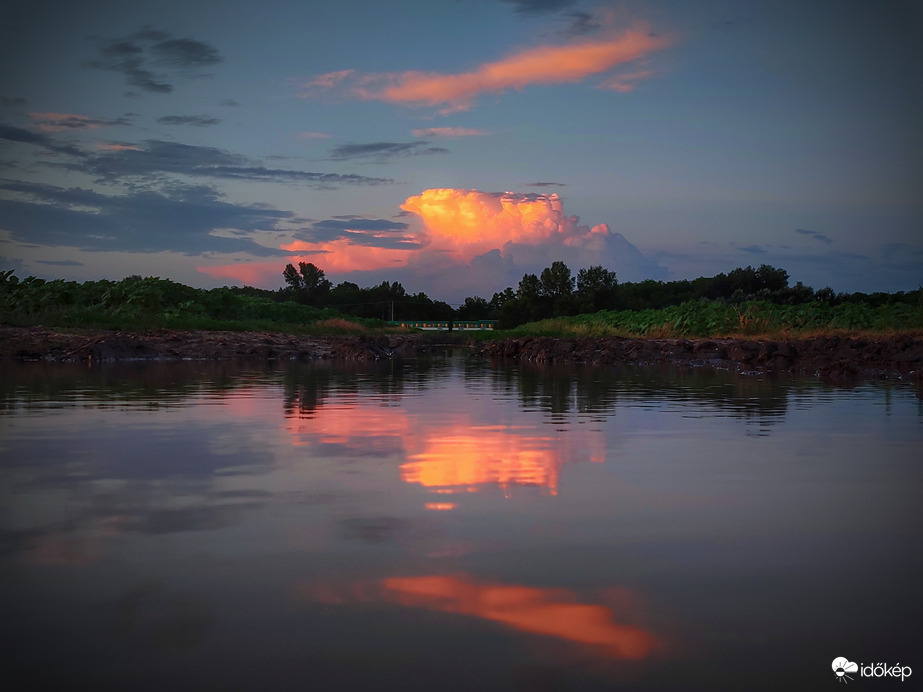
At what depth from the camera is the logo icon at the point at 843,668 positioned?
1942 millimetres

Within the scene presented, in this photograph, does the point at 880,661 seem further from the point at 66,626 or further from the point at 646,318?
the point at 646,318

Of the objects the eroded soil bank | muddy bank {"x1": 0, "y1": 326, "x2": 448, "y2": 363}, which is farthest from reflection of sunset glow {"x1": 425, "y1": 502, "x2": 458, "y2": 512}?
muddy bank {"x1": 0, "y1": 326, "x2": 448, "y2": 363}

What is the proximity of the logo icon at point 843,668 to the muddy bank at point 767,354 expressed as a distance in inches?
433

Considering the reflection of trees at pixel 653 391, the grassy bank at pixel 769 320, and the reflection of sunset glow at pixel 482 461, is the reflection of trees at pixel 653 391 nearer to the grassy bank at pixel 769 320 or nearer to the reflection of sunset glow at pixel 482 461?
the reflection of sunset glow at pixel 482 461

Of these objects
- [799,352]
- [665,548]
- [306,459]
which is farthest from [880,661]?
[799,352]

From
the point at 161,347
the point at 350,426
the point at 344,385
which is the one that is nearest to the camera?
the point at 350,426

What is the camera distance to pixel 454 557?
278cm

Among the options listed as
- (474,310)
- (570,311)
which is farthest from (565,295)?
(474,310)

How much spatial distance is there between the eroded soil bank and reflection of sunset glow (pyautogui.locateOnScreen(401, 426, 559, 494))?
26.8 ft

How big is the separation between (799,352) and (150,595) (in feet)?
50.8

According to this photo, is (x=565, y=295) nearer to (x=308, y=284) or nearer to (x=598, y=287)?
(x=598, y=287)

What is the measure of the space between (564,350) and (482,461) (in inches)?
611

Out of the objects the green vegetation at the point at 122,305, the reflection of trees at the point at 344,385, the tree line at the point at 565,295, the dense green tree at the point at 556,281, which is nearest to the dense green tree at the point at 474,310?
the tree line at the point at 565,295

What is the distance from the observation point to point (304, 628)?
215cm
